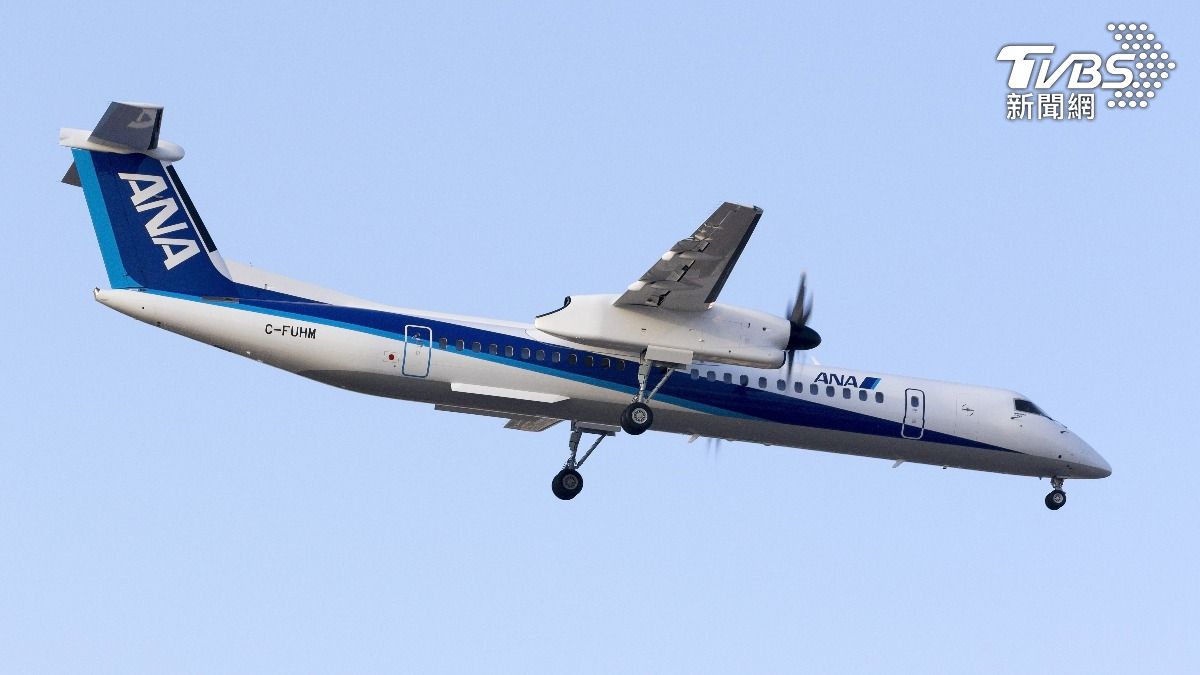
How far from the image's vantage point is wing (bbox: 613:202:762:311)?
31.7 m

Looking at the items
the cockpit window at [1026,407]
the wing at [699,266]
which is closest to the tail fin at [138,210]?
the wing at [699,266]

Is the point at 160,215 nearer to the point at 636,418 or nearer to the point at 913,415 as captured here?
the point at 636,418

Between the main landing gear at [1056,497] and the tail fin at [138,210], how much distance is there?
16942 mm

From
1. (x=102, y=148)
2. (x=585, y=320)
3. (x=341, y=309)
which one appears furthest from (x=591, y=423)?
(x=102, y=148)

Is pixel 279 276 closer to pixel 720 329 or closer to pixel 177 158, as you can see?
pixel 177 158

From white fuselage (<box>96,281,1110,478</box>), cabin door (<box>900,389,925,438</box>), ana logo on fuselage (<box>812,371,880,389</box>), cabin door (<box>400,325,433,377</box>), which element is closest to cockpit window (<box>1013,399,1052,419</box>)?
white fuselage (<box>96,281,1110,478</box>)

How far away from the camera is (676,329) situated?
34.4 metres

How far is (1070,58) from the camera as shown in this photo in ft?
140

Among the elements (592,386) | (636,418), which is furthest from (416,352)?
(636,418)

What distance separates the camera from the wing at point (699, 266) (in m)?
31.7

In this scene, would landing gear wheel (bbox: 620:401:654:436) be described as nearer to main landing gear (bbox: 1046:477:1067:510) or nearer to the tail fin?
the tail fin

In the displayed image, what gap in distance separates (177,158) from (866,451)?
14.2 meters

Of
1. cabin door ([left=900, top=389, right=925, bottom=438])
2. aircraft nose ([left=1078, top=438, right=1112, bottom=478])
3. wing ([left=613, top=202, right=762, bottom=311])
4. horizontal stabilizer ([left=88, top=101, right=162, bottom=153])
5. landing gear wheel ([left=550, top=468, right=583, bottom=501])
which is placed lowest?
landing gear wheel ([left=550, top=468, right=583, bottom=501])

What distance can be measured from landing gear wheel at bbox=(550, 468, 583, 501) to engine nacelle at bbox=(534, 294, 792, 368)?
13.0ft
